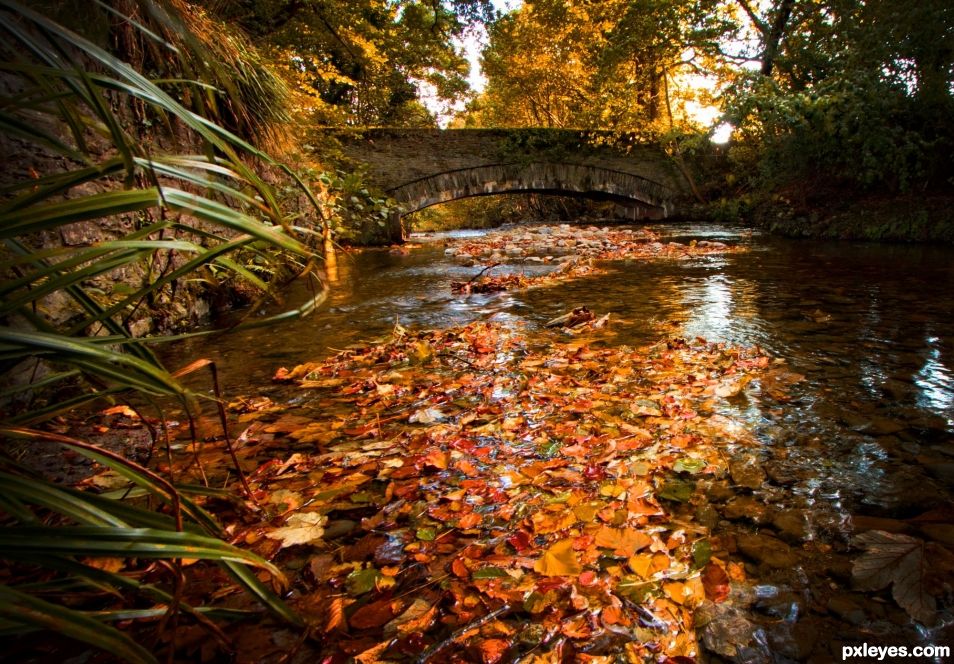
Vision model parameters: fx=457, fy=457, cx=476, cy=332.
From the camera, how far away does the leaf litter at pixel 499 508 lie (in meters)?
0.90

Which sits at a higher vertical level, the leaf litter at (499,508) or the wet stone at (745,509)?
the leaf litter at (499,508)

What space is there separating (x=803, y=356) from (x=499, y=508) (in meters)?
2.02

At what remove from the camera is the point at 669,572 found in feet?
3.32

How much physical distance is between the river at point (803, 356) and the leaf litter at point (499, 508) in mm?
139

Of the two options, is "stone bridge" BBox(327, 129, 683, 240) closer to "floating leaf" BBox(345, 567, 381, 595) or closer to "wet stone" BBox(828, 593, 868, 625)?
"floating leaf" BBox(345, 567, 381, 595)

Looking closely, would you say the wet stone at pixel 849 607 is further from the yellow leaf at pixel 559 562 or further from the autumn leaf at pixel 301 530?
the autumn leaf at pixel 301 530

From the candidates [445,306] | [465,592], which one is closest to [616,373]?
[465,592]

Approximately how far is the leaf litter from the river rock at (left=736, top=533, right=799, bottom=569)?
0.06m

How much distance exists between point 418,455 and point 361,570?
0.51 meters

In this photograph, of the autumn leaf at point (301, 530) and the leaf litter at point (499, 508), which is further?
the autumn leaf at point (301, 530)

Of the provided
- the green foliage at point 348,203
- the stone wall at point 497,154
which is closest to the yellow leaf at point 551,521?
the green foliage at point 348,203

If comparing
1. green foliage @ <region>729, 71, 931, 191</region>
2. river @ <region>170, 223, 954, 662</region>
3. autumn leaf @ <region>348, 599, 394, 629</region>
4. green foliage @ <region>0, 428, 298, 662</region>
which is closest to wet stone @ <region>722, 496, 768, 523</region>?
river @ <region>170, 223, 954, 662</region>

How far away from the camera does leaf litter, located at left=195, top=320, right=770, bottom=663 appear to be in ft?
2.97

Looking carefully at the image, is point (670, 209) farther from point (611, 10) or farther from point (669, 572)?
point (669, 572)
